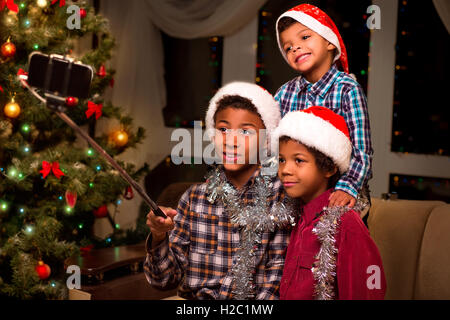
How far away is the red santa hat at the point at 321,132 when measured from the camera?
2.94 ft

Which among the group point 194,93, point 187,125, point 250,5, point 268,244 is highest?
point 250,5

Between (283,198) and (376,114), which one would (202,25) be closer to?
(376,114)

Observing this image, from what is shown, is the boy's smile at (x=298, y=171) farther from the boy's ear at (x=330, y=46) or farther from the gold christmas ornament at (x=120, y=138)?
the gold christmas ornament at (x=120, y=138)

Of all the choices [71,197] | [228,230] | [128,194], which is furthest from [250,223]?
[128,194]

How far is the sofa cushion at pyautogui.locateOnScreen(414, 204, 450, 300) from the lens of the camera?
1.21m

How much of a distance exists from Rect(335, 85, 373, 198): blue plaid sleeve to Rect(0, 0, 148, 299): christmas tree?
1164mm

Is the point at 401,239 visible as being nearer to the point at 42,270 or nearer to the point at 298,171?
the point at 298,171

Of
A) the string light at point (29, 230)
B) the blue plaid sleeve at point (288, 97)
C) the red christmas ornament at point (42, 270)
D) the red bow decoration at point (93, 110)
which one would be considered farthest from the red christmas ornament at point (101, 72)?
the blue plaid sleeve at point (288, 97)

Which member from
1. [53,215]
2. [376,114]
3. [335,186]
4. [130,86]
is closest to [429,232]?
[335,186]

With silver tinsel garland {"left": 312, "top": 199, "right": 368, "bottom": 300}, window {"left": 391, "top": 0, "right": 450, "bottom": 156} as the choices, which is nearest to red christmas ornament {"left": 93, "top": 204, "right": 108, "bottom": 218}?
window {"left": 391, "top": 0, "right": 450, "bottom": 156}

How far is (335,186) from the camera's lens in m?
0.94

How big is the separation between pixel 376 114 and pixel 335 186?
1015 mm

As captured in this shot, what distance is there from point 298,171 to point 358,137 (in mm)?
178
